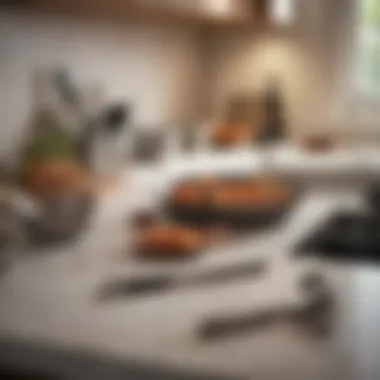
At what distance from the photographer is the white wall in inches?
28.2

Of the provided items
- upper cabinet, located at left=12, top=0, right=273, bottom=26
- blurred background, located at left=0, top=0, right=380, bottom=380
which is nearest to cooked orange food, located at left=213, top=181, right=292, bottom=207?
blurred background, located at left=0, top=0, right=380, bottom=380

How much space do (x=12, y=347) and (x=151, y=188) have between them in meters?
0.18

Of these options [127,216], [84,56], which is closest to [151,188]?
[127,216]

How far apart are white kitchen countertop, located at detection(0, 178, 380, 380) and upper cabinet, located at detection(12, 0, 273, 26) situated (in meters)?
0.16

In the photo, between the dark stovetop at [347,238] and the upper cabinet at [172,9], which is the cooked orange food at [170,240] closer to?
the dark stovetop at [347,238]

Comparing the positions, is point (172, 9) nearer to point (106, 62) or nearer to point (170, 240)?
point (106, 62)

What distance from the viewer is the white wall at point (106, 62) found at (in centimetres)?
72

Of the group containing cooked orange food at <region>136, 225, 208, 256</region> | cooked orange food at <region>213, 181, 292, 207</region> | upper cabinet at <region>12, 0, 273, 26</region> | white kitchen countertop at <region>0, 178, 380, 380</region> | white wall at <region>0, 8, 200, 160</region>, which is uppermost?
upper cabinet at <region>12, 0, 273, 26</region>

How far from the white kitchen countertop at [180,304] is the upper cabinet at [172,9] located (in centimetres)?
16

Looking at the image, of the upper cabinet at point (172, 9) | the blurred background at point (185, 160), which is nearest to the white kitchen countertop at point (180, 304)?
the blurred background at point (185, 160)

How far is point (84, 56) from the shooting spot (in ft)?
2.38

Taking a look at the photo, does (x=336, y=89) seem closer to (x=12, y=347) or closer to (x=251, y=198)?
(x=251, y=198)

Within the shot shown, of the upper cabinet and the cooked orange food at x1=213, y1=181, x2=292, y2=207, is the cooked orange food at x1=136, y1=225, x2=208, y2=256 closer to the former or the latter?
the cooked orange food at x1=213, y1=181, x2=292, y2=207

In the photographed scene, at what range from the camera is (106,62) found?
A: 733 mm
